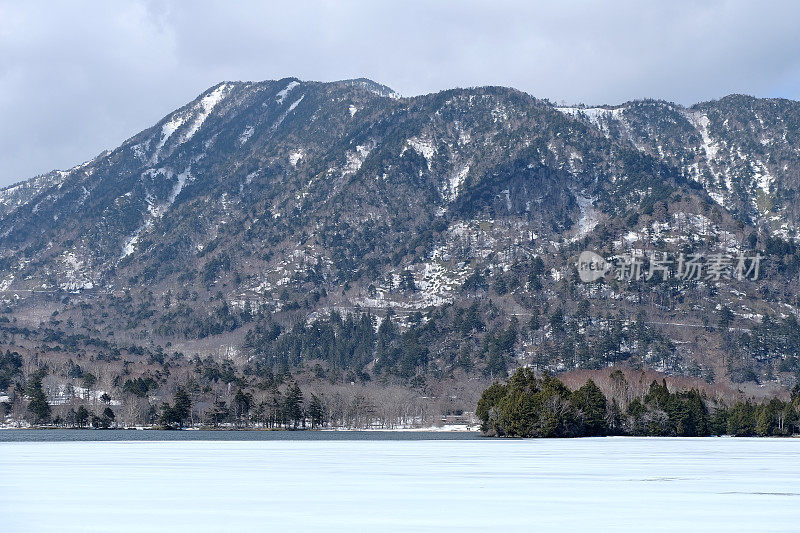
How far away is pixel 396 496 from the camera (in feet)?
167

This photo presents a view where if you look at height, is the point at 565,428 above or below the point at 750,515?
below

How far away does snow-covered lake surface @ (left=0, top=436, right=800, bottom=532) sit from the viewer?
1610 inches

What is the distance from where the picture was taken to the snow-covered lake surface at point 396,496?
→ 40.9 meters

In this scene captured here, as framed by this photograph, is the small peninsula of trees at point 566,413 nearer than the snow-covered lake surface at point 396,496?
No

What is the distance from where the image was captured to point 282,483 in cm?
5922

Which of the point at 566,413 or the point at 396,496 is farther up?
the point at 396,496

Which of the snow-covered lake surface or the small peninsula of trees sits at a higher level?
the snow-covered lake surface

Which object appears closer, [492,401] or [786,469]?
[786,469]

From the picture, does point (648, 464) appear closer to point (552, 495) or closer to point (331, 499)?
point (552, 495)

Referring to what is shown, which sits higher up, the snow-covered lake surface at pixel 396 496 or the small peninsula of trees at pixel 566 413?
the snow-covered lake surface at pixel 396 496

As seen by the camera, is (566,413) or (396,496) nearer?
(396,496)

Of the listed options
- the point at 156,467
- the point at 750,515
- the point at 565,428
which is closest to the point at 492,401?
the point at 565,428

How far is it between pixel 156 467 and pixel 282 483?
821 inches

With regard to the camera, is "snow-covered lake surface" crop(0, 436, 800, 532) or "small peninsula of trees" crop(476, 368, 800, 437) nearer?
"snow-covered lake surface" crop(0, 436, 800, 532)
